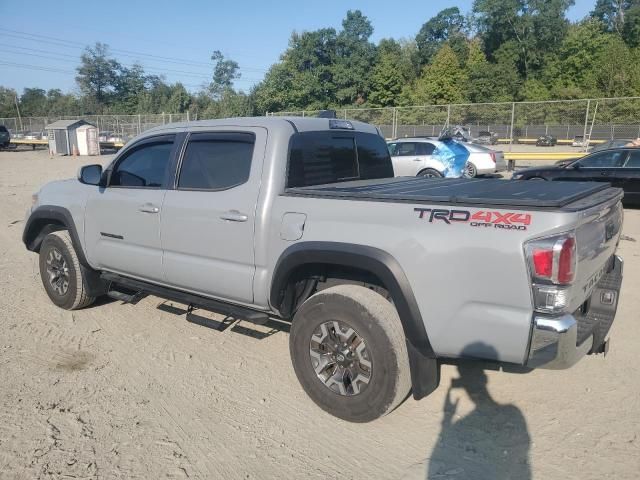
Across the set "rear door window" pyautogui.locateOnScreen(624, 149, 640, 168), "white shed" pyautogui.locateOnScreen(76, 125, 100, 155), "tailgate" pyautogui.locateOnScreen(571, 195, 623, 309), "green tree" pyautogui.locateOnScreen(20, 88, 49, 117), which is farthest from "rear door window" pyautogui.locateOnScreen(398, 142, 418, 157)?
"green tree" pyautogui.locateOnScreen(20, 88, 49, 117)

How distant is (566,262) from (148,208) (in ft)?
10.4

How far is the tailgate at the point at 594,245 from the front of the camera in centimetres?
268

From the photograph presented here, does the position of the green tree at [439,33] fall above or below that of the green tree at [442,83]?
above

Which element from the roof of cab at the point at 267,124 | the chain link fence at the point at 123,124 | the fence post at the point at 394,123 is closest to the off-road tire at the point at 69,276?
the roof of cab at the point at 267,124

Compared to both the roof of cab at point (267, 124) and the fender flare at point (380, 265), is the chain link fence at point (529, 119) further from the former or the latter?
the fender flare at point (380, 265)

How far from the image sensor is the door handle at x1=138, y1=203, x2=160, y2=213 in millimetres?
4195

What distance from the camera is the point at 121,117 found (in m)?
43.2

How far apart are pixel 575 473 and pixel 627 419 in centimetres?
74

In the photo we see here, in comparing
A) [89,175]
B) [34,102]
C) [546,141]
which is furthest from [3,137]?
[34,102]

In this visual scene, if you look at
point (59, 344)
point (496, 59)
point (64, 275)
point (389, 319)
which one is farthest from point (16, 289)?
point (496, 59)

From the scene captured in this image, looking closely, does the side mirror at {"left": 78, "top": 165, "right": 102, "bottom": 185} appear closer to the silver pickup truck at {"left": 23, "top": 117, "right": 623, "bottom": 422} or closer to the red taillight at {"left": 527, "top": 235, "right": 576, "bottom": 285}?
the silver pickup truck at {"left": 23, "top": 117, "right": 623, "bottom": 422}

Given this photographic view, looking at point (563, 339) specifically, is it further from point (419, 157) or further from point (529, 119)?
point (529, 119)

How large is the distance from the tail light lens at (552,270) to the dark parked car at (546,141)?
29.7 metres

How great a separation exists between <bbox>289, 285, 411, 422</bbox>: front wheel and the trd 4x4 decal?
0.66m
